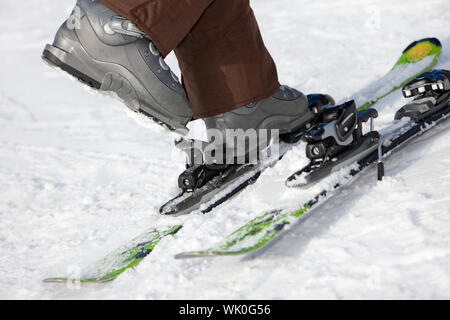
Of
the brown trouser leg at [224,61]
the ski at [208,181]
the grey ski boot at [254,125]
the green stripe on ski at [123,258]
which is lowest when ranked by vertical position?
the green stripe on ski at [123,258]

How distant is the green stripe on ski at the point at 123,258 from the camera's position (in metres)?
1.39

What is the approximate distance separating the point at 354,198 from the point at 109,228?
3.37ft

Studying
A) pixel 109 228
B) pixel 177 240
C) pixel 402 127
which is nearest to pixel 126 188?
pixel 109 228

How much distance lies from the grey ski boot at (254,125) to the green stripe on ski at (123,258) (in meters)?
0.39

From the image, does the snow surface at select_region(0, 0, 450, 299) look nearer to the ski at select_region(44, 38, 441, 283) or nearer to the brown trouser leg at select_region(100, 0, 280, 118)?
the ski at select_region(44, 38, 441, 283)

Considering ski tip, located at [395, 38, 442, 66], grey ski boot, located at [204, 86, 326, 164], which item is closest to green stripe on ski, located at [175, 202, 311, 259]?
grey ski boot, located at [204, 86, 326, 164]

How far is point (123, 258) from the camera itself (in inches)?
58.8

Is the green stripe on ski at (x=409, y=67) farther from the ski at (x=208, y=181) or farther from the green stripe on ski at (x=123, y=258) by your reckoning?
the green stripe on ski at (x=123, y=258)

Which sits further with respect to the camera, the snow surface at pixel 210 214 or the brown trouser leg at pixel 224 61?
the brown trouser leg at pixel 224 61

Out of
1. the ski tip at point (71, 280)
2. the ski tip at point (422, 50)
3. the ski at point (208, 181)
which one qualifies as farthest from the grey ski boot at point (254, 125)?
the ski tip at point (422, 50)

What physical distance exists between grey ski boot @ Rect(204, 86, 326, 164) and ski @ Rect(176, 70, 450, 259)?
0.73ft

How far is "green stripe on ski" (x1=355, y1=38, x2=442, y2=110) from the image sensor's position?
2.85 meters

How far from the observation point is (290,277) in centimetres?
116
